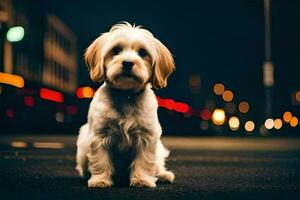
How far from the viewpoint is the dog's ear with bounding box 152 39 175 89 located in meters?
7.30

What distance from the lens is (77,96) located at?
3709cm

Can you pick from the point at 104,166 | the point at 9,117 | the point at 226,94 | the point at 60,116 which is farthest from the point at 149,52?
the point at 226,94

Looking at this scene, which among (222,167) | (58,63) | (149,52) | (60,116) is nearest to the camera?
(149,52)

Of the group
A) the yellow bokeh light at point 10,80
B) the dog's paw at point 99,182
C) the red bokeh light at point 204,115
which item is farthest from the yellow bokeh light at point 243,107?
the dog's paw at point 99,182

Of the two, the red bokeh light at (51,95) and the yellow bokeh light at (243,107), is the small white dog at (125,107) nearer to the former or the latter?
the red bokeh light at (51,95)

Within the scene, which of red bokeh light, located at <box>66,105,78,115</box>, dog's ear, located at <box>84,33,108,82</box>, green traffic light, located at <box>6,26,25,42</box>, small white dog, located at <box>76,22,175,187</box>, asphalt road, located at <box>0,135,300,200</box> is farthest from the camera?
red bokeh light, located at <box>66,105,78,115</box>

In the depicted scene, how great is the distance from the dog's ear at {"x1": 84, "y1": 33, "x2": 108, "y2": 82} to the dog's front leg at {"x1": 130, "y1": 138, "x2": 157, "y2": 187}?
796 millimetres

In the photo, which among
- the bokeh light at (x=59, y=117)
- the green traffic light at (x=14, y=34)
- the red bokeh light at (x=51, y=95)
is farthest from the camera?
the bokeh light at (x=59, y=117)

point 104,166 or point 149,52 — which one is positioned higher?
point 149,52

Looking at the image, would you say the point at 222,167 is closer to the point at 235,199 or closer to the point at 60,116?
the point at 235,199

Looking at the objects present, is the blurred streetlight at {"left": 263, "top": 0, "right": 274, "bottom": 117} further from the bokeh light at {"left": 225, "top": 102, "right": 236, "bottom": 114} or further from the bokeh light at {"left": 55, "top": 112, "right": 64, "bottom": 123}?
the bokeh light at {"left": 225, "top": 102, "right": 236, "bottom": 114}

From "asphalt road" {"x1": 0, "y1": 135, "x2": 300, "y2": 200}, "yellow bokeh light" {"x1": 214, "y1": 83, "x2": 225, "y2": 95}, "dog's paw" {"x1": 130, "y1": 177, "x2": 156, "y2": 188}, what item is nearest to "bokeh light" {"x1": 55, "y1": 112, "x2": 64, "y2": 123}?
"asphalt road" {"x1": 0, "y1": 135, "x2": 300, "y2": 200}

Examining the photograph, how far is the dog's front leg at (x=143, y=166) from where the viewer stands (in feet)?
23.9

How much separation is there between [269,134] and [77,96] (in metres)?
9.62
